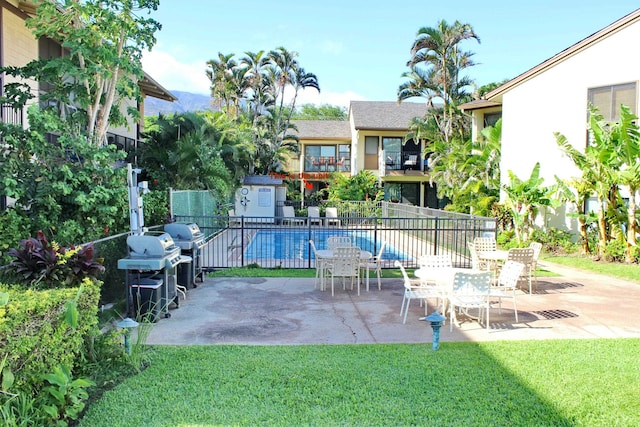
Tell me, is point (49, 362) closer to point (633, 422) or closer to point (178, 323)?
point (178, 323)

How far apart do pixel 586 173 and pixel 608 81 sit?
3.64 meters

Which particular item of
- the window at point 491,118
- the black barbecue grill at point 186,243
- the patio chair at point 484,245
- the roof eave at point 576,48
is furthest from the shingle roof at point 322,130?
the black barbecue grill at point 186,243

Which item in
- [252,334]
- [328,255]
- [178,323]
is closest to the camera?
[252,334]

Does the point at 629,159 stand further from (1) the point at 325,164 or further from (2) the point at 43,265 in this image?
(1) the point at 325,164

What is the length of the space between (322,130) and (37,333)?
118 ft

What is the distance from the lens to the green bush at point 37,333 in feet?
11.5

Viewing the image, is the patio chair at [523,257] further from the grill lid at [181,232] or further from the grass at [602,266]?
the grill lid at [181,232]

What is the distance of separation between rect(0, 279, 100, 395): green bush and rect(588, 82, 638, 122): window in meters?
15.7

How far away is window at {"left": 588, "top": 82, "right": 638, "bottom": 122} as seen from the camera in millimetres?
14562

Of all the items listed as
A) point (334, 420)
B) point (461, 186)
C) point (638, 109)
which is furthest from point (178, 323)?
point (461, 186)

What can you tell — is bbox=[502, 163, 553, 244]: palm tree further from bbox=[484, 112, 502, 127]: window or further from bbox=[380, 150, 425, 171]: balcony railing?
bbox=[380, 150, 425, 171]: balcony railing

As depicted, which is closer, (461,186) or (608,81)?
(608,81)

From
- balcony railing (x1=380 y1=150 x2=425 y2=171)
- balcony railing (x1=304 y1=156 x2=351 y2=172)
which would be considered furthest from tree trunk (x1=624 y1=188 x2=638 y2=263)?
balcony railing (x1=304 y1=156 x2=351 y2=172)

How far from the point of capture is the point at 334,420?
13.3 ft
